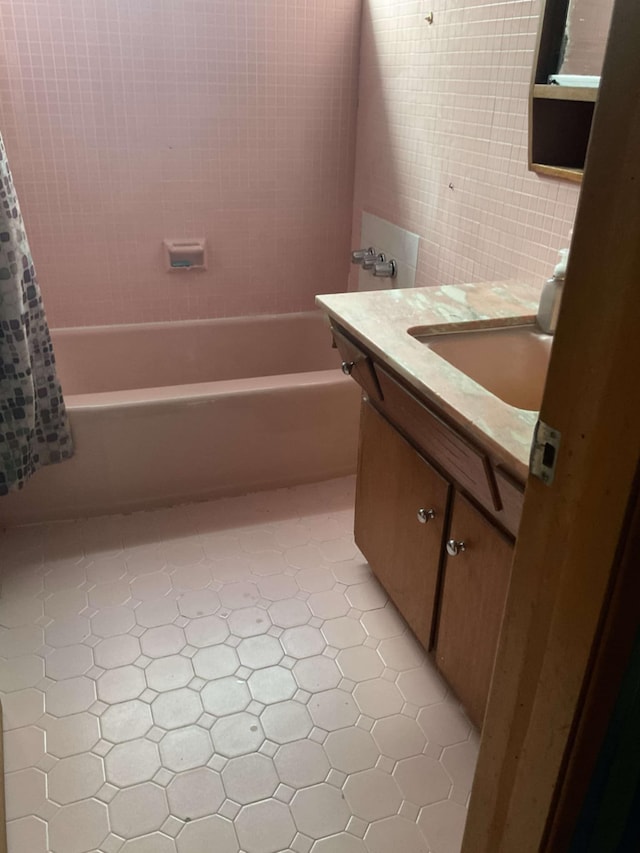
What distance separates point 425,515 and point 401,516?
0.56ft

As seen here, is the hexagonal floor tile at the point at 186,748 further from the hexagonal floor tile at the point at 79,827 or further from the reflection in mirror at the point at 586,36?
the reflection in mirror at the point at 586,36

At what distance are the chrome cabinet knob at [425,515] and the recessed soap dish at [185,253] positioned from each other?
171 centimetres

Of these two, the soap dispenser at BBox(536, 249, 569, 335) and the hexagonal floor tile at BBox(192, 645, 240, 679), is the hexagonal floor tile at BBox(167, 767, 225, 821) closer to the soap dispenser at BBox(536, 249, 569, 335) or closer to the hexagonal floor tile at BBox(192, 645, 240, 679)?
the hexagonal floor tile at BBox(192, 645, 240, 679)

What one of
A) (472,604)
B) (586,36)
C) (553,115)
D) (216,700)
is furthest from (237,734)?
(586,36)

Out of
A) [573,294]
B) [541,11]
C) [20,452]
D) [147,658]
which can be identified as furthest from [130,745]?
[541,11]

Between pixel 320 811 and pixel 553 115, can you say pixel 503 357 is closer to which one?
pixel 553 115

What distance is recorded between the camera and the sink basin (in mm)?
1563

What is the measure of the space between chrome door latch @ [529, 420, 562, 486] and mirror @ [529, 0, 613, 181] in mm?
1014

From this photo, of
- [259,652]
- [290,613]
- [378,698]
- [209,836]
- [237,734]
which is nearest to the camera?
[209,836]

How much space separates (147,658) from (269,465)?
88 centimetres

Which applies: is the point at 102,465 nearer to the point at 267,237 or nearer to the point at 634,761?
the point at 267,237

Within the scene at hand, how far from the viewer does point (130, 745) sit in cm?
154

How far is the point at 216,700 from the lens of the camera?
1.66 meters

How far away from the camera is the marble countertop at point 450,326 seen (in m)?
1.11
